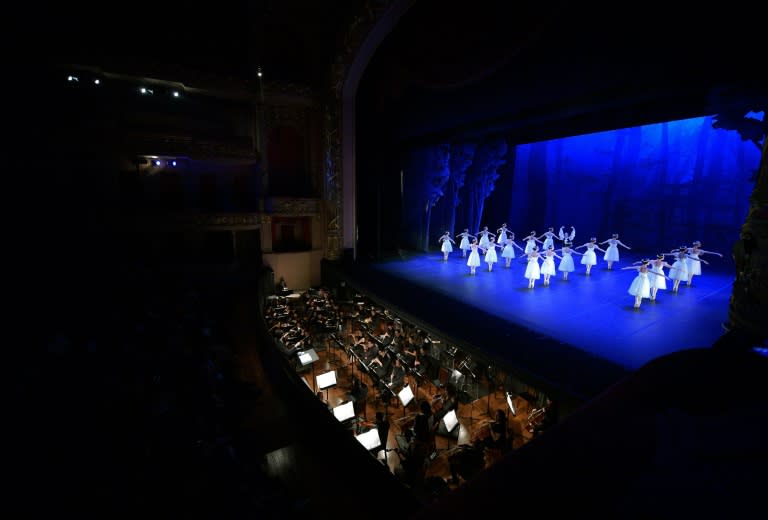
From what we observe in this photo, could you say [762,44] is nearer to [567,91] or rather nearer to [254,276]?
[567,91]

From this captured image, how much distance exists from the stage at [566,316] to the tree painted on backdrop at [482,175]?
227 inches

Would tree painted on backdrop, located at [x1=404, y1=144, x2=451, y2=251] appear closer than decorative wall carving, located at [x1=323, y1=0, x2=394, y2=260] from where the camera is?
No

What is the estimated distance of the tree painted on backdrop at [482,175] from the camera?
1530 cm

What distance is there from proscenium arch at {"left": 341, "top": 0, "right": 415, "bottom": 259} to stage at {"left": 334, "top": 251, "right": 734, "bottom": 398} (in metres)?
2.74

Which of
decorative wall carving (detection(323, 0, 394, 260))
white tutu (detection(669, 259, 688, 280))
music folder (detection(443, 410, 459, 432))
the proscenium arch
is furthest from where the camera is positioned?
decorative wall carving (detection(323, 0, 394, 260))

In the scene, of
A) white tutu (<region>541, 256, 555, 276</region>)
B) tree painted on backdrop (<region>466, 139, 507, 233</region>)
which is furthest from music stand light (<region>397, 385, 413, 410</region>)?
tree painted on backdrop (<region>466, 139, 507, 233</region>)

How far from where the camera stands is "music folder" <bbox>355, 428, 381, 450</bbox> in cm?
456

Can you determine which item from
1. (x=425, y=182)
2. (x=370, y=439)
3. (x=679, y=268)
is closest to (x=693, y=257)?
(x=679, y=268)

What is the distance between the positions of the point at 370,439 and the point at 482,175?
44.1ft

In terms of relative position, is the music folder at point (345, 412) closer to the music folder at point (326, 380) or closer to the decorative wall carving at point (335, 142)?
the music folder at point (326, 380)

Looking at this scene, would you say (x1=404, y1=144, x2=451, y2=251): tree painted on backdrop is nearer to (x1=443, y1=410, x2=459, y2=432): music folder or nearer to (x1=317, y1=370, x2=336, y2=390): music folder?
(x1=317, y1=370, x2=336, y2=390): music folder

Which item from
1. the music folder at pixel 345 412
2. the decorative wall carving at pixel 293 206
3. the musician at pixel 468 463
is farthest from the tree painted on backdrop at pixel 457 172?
the musician at pixel 468 463

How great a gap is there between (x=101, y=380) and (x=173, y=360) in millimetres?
1106

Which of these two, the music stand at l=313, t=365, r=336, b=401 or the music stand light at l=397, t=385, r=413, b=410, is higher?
the music stand at l=313, t=365, r=336, b=401
